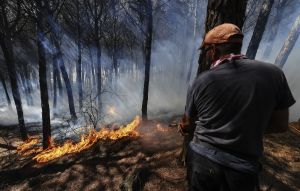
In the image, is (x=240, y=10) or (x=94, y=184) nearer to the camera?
(x=240, y=10)

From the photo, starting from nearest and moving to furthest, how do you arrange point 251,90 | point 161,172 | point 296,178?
point 251,90
point 296,178
point 161,172

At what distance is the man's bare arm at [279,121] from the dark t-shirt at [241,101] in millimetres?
66

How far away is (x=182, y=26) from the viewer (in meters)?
33.9

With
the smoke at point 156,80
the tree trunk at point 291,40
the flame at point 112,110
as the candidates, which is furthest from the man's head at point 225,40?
the flame at point 112,110

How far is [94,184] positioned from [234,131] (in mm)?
4322

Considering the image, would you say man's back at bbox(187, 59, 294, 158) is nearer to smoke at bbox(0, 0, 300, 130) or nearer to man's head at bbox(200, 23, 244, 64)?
man's head at bbox(200, 23, 244, 64)

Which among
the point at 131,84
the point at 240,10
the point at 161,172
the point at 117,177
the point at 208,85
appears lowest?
the point at 131,84

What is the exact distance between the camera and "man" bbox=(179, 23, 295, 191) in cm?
210

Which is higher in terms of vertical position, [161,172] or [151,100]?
[161,172]

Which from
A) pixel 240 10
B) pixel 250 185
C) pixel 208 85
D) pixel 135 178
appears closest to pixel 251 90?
pixel 208 85

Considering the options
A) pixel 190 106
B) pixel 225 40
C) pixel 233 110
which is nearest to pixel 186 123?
pixel 190 106

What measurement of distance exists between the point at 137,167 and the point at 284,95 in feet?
12.8

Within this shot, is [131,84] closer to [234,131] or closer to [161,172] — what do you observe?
[161,172]

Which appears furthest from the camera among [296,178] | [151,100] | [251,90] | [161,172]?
[151,100]
